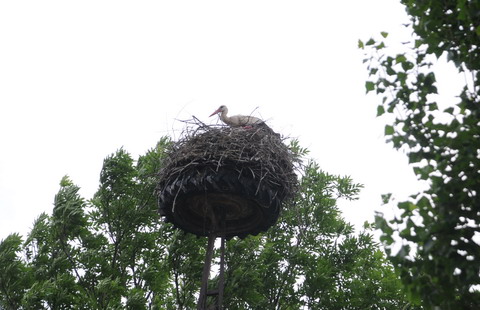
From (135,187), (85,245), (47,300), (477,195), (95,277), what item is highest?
(135,187)

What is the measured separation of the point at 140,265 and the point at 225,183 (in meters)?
5.01

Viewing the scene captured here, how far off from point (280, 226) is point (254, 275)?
112 inches

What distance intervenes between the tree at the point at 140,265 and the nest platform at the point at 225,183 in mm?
1992

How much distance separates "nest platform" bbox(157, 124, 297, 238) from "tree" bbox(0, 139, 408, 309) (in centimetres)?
199

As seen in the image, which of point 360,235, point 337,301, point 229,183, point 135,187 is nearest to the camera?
point 229,183

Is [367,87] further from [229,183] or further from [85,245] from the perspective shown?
[85,245]

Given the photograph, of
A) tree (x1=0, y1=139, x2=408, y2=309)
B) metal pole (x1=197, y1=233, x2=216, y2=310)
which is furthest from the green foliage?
metal pole (x1=197, y1=233, x2=216, y2=310)

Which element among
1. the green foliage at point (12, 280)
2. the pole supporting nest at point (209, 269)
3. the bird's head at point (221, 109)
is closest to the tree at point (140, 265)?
the green foliage at point (12, 280)

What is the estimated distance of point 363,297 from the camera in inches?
444

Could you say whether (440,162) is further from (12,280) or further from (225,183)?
(12,280)

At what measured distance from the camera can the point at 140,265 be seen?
35.7ft

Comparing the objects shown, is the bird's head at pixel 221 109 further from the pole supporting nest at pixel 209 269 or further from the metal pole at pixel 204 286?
the metal pole at pixel 204 286

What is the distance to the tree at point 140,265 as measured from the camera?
983 cm

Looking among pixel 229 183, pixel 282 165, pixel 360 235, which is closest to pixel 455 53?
pixel 229 183
